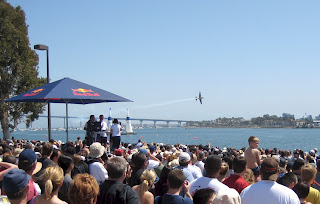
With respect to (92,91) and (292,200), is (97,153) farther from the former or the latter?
(92,91)

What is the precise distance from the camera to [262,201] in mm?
4883

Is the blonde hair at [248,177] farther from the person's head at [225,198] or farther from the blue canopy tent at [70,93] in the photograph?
the blue canopy tent at [70,93]

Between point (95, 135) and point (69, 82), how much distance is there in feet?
7.74

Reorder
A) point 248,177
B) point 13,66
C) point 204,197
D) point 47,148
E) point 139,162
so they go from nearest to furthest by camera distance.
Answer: point 204,197 → point 248,177 → point 139,162 → point 47,148 → point 13,66

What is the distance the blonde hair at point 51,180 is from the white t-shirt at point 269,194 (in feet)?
7.57

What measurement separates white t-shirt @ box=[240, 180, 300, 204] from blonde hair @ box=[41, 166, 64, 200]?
231 centimetres

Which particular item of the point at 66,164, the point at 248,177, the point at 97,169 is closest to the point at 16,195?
the point at 66,164

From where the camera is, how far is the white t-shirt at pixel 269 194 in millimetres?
4793

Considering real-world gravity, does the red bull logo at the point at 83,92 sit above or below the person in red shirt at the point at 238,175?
above

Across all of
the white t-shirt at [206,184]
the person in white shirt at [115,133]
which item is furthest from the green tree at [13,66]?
the white t-shirt at [206,184]

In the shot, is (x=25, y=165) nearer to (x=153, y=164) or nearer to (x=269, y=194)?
(x=269, y=194)

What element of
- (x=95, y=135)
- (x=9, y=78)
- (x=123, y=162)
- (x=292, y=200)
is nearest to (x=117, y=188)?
(x=123, y=162)

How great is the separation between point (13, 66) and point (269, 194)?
25.8 metres

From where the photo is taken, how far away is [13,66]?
27.6 m
